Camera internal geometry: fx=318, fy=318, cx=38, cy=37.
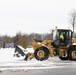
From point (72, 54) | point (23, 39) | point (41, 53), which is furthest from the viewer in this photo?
point (23, 39)

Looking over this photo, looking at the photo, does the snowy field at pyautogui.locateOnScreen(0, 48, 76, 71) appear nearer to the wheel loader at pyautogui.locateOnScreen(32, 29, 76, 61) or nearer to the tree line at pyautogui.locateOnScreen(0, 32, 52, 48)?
the wheel loader at pyautogui.locateOnScreen(32, 29, 76, 61)

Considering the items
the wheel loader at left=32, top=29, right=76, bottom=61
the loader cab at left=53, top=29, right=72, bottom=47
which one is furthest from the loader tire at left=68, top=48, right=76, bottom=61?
the loader cab at left=53, top=29, right=72, bottom=47

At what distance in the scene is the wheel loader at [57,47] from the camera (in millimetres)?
25906

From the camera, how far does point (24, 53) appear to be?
1098 inches

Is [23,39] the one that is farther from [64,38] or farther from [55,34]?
[64,38]

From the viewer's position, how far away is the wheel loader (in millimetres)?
25906

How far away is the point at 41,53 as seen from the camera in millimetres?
26125

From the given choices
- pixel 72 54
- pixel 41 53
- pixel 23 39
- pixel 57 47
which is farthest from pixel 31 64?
pixel 23 39

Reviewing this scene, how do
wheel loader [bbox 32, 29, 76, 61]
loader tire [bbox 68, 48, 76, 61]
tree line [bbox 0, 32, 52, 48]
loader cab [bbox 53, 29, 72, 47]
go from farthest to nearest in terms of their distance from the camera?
tree line [bbox 0, 32, 52, 48] < loader cab [bbox 53, 29, 72, 47] < wheel loader [bbox 32, 29, 76, 61] < loader tire [bbox 68, 48, 76, 61]

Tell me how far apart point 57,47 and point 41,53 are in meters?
1.54

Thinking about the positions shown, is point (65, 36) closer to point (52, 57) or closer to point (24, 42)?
point (52, 57)

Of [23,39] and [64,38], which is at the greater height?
[23,39]

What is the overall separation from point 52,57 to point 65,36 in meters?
2.20

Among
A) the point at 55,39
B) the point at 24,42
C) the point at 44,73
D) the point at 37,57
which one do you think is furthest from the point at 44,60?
the point at 24,42
